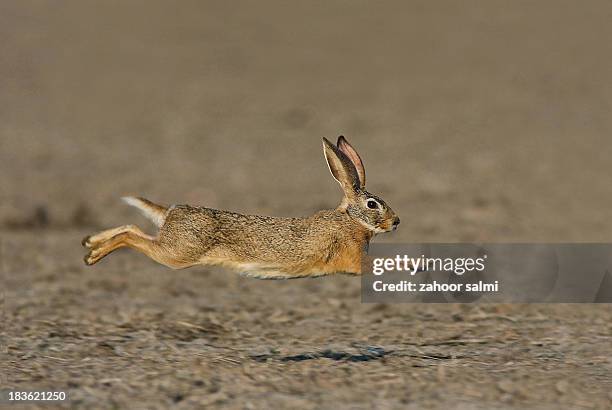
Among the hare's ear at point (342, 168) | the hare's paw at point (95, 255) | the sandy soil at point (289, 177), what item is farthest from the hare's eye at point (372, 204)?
the hare's paw at point (95, 255)

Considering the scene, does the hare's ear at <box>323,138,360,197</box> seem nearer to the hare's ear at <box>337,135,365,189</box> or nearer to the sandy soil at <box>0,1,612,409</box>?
the hare's ear at <box>337,135,365,189</box>

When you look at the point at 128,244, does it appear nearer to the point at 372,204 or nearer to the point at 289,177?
the point at 372,204

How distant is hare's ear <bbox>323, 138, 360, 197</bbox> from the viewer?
23.9ft

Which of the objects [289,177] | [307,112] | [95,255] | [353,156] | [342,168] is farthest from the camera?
Answer: [307,112]

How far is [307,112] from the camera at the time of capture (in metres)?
21.6

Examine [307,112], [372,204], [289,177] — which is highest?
[307,112]

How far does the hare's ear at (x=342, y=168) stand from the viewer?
728cm

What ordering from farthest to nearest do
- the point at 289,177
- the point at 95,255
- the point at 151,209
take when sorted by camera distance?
the point at 289,177 < the point at 151,209 < the point at 95,255

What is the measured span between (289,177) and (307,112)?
16.9 ft

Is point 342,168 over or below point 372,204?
over

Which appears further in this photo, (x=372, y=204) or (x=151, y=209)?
(x=372, y=204)

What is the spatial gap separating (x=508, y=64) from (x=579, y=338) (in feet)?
55.1

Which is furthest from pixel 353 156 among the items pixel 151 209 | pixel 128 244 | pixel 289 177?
pixel 289 177

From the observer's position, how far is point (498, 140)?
19.2 meters
